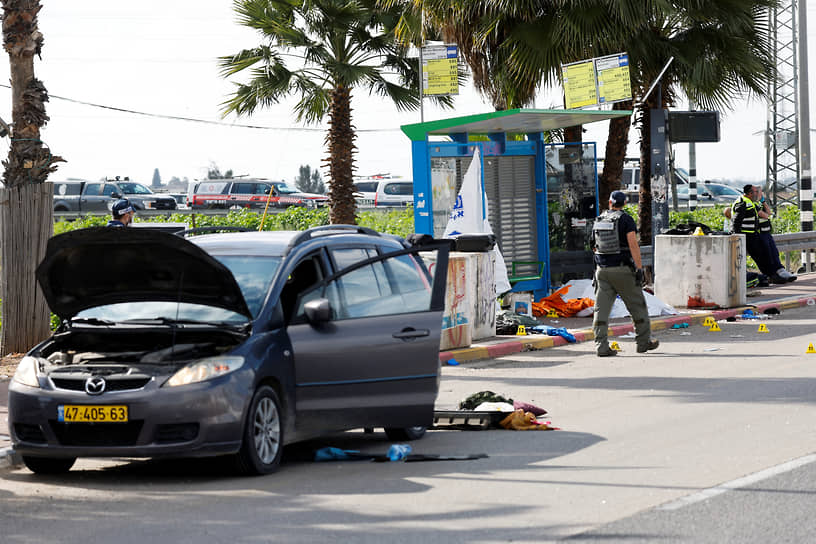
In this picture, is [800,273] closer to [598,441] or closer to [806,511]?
[598,441]

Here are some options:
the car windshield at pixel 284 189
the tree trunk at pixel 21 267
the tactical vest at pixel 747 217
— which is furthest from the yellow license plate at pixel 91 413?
the car windshield at pixel 284 189

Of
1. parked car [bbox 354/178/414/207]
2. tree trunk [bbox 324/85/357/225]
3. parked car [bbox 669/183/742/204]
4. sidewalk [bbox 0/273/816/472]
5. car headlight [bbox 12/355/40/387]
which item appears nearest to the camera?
car headlight [bbox 12/355/40/387]

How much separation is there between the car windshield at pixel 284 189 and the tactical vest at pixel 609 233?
40.2 metres

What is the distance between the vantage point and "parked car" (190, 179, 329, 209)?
2135 inches

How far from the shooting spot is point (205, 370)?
24.7 ft

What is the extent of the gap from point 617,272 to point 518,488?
794 centimetres

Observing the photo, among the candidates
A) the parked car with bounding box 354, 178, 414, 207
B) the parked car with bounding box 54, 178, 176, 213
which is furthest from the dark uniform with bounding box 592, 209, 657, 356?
the parked car with bounding box 354, 178, 414, 207

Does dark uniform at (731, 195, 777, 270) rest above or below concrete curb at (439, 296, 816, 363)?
above

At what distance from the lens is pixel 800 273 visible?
28.8 metres

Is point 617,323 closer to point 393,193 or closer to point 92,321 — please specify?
point 92,321

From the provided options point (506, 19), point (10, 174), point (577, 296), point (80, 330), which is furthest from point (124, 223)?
point (506, 19)

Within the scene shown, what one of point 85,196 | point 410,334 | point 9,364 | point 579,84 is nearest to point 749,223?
point 579,84

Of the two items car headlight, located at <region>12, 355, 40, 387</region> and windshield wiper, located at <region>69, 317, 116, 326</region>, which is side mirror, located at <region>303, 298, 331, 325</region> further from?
car headlight, located at <region>12, 355, 40, 387</region>

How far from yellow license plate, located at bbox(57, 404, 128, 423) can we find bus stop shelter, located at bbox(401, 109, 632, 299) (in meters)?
10.8
